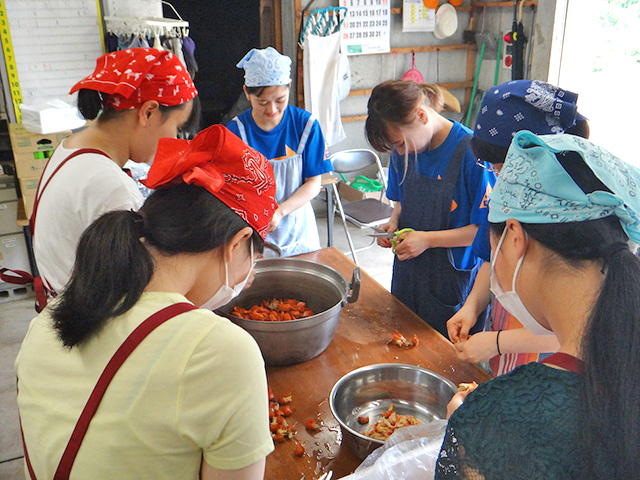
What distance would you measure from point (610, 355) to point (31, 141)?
403cm

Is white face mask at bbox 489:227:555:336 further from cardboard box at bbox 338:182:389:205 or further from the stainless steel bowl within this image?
cardboard box at bbox 338:182:389:205

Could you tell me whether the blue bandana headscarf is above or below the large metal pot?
above

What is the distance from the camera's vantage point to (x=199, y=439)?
3.03ft

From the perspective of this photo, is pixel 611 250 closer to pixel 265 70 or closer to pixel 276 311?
pixel 276 311

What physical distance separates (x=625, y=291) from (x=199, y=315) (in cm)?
69

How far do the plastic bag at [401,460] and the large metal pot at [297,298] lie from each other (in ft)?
1.62

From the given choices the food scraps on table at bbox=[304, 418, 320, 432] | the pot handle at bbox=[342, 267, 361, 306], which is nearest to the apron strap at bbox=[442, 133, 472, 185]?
the pot handle at bbox=[342, 267, 361, 306]

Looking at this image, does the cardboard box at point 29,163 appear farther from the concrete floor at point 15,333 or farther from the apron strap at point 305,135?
the apron strap at point 305,135

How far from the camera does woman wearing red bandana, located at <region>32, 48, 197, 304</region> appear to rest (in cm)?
159

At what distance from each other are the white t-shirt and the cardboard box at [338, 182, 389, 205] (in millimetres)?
4133

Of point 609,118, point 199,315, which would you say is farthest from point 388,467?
point 609,118

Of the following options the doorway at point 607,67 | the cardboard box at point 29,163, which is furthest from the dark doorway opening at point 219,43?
the doorway at point 607,67

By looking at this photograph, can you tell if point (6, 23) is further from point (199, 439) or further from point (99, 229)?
point (199, 439)

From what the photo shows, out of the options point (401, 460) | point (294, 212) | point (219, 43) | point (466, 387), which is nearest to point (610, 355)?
A: point (401, 460)
